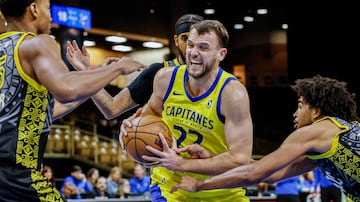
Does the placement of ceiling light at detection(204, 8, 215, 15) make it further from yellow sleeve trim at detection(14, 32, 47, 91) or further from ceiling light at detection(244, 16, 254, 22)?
yellow sleeve trim at detection(14, 32, 47, 91)

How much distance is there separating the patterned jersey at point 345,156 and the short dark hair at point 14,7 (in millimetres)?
2096

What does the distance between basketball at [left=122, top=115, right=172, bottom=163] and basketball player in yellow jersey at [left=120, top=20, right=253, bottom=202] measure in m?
0.09

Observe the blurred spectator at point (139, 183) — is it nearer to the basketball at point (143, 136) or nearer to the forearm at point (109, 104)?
the forearm at point (109, 104)

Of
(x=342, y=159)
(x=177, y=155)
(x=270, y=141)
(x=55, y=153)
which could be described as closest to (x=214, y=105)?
(x=177, y=155)

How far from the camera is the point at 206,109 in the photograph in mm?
4504

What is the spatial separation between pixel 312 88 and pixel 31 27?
2.05m

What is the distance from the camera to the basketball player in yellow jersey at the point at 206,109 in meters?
4.33

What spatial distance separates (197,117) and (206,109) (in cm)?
8

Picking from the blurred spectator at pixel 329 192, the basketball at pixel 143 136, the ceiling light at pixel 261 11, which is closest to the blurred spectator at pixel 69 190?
the blurred spectator at pixel 329 192

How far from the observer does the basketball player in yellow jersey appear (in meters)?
4.33

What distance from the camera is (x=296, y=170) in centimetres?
472

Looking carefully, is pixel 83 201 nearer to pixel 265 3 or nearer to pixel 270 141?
pixel 270 141

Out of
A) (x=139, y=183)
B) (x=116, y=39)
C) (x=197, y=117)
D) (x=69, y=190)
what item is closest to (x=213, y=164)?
(x=197, y=117)

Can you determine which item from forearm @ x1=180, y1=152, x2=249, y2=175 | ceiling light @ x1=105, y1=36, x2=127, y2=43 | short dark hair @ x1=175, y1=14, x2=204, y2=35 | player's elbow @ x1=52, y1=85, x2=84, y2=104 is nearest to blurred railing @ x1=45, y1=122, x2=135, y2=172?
ceiling light @ x1=105, y1=36, x2=127, y2=43
